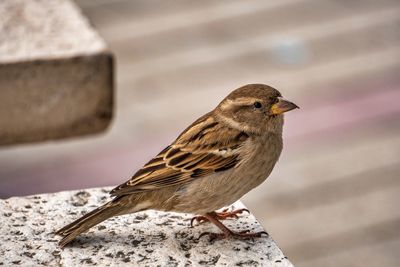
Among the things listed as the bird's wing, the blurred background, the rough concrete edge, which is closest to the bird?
the bird's wing

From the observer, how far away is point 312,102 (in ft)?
18.4

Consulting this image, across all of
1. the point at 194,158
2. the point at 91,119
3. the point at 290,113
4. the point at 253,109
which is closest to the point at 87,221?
the point at 194,158

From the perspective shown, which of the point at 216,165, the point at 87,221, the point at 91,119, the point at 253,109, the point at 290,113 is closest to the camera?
the point at 87,221

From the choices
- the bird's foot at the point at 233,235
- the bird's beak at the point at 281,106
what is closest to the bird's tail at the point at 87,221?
the bird's foot at the point at 233,235

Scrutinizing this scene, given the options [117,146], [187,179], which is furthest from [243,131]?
[117,146]

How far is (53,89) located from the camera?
3102 millimetres

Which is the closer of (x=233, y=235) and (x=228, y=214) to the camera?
(x=233, y=235)

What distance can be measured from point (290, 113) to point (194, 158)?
9.27 feet

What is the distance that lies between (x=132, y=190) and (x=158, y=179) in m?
0.10

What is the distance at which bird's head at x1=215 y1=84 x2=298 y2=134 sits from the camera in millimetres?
2807

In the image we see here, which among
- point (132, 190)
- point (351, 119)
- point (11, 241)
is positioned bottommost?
point (351, 119)

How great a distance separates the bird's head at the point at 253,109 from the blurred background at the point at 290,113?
5.95 feet

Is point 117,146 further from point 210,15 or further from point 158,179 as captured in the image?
point 158,179

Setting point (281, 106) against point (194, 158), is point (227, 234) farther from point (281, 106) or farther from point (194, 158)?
point (281, 106)
